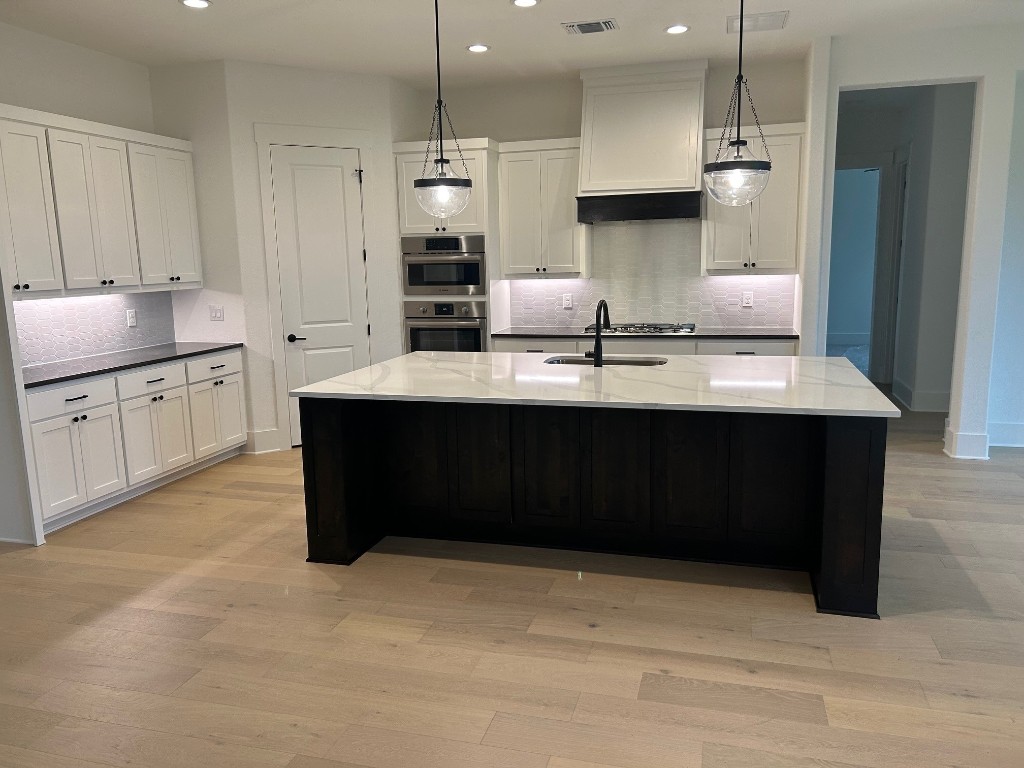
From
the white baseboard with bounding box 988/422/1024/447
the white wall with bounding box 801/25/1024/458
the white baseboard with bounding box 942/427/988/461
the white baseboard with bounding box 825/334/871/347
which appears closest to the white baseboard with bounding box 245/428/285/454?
the white wall with bounding box 801/25/1024/458

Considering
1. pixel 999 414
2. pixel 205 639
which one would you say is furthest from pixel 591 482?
pixel 999 414

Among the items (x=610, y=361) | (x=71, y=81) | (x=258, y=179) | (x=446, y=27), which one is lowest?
(x=610, y=361)

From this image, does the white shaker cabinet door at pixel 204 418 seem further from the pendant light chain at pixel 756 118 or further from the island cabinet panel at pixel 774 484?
the pendant light chain at pixel 756 118

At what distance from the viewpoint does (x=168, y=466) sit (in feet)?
16.5

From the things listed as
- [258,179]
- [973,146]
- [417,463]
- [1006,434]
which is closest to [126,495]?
[417,463]

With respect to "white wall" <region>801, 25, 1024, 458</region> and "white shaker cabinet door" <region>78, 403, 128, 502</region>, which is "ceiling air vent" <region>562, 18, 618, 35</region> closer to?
"white wall" <region>801, 25, 1024, 458</region>

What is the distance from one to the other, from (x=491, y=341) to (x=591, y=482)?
2.67 meters

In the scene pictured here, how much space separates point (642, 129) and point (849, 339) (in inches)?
293

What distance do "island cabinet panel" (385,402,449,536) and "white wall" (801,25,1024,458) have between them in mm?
3098

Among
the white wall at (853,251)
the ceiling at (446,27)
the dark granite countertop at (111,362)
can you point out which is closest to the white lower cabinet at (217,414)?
the dark granite countertop at (111,362)

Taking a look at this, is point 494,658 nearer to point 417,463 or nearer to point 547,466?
point 547,466

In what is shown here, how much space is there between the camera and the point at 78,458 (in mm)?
4344

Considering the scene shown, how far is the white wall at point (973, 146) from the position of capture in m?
5.12

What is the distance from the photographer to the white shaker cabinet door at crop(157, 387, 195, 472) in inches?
Result: 196
